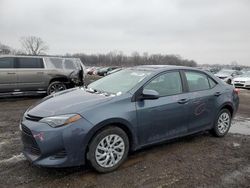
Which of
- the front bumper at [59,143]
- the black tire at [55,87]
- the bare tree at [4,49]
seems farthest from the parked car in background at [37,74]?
the bare tree at [4,49]

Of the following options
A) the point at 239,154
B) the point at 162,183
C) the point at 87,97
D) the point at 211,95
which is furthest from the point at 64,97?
the point at 239,154

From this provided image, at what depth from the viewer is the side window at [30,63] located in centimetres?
1035

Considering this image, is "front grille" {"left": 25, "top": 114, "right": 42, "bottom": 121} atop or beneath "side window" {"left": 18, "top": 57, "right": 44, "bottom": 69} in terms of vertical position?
beneath

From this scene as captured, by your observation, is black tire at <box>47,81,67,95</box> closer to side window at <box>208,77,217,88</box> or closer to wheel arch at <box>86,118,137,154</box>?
side window at <box>208,77,217,88</box>

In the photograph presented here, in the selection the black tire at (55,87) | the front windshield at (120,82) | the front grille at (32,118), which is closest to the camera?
the front grille at (32,118)

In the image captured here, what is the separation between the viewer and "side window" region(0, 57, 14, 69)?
9969 millimetres

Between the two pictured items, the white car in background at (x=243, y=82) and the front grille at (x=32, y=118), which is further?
the white car in background at (x=243, y=82)

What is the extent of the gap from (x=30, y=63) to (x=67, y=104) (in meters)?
7.36

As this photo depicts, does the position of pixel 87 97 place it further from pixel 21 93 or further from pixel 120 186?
pixel 21 93

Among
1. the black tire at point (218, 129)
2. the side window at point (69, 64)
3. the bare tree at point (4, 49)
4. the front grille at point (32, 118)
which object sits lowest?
the black tire at point (218, 129)

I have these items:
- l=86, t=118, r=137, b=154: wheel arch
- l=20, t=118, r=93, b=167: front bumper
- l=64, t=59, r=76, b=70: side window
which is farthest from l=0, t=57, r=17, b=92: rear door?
l=86, t=118, r=137, b=154: wheel arch

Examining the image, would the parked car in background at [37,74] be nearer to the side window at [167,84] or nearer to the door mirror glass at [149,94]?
the side window at [167,84]

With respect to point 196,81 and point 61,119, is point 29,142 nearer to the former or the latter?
point 61,119

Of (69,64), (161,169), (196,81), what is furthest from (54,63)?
(161,169)
